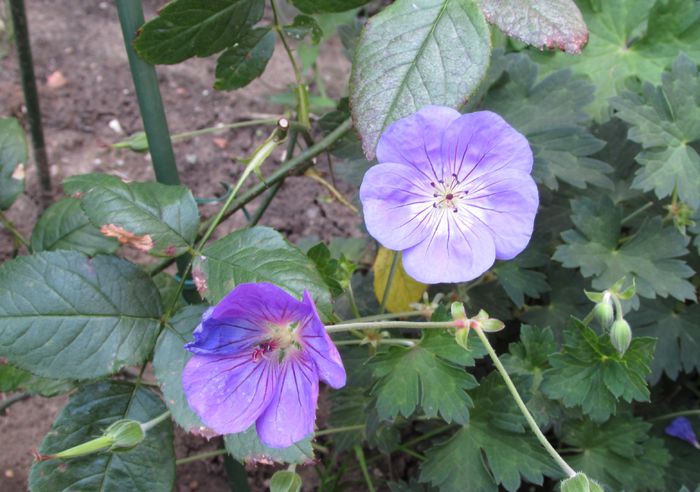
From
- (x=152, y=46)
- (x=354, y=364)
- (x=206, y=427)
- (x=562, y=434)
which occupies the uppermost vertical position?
(x=152, y=46)

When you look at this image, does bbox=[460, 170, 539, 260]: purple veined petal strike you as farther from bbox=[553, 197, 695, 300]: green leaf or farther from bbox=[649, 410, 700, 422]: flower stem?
bbox=[649, 410, 700, 422]: flower stem

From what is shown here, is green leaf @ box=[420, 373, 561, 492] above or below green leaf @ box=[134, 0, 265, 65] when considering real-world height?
below

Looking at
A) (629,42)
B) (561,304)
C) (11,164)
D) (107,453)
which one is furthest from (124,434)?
(629,42)

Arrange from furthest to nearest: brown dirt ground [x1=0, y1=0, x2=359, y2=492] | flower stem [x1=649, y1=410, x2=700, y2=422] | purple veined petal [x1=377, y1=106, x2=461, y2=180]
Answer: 1. brown dirt ground [x1=0, y1=0, x2=359, y2=492]
2. flower stem [x1=649, y1=410, x2=700, y2=422]
3. purple veined petal [x1=377, y1=106, x2=461, y2=180]

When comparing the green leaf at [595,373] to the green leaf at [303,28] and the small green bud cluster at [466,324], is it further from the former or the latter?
the green leaf at [303,28]

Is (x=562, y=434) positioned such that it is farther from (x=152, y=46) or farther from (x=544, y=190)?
(x=152, y=46)

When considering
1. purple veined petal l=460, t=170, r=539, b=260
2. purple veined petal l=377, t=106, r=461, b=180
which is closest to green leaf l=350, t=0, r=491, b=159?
purple veined petal l=377, t=106, r=461, b=180

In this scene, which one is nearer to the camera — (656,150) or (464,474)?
(464,474)

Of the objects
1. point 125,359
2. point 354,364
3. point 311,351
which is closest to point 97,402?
point 125,359
